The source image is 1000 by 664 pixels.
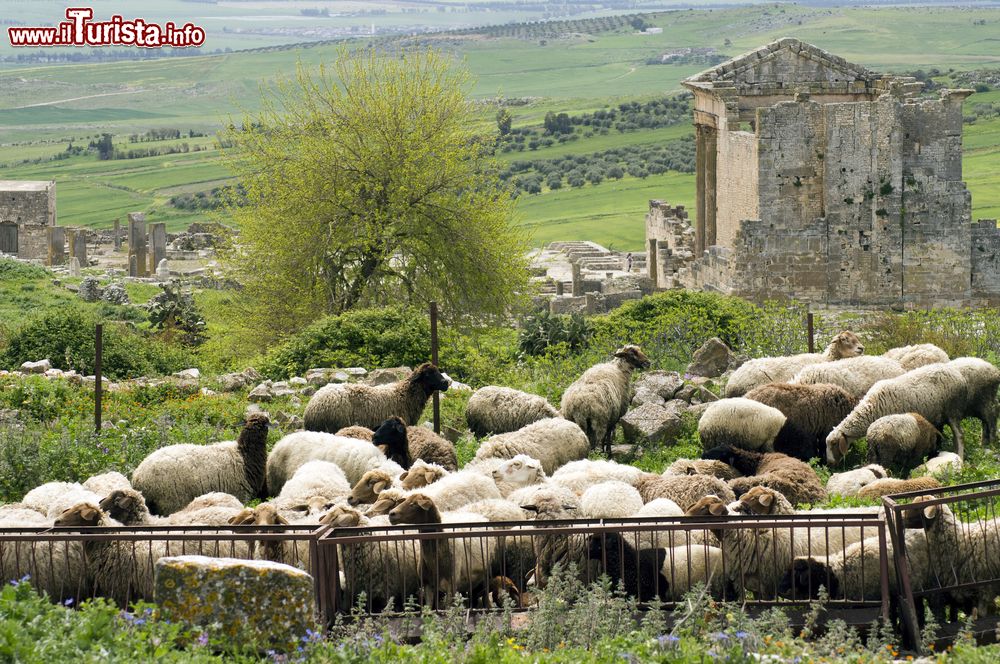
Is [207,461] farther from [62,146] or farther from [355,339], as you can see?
[62,146]

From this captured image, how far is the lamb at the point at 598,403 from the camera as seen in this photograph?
1722 cm

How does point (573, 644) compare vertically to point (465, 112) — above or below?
below

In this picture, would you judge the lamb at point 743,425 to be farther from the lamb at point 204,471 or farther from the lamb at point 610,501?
the lamb at point 204,471

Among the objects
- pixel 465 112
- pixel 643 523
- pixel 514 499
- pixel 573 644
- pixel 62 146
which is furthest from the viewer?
pixel 62 146

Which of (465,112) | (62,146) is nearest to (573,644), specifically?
(465,112)

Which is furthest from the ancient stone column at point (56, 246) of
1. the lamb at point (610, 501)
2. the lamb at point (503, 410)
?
the lamb at point (610, 501)

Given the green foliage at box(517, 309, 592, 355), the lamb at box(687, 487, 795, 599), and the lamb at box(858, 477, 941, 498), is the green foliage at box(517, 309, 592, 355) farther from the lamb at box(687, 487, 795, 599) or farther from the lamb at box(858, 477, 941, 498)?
the lamb at box(687, 487, 795, 599)

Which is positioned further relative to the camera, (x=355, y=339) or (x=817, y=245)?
(x=817, y=245)

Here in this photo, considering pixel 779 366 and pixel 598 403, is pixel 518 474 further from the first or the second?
pixel 779 366

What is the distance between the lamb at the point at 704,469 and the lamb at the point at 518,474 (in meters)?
1.20

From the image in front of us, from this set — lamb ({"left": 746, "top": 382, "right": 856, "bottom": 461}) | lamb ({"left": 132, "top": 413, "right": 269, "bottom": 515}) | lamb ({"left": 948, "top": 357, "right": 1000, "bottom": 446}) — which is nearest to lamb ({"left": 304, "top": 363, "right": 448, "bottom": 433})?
lamb ({"left": 132, "top": 413, "right": 269, "bottom": 515})

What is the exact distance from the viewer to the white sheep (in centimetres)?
1580

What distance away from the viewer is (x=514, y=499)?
13.1 m

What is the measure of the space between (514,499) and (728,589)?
232 centimetres
